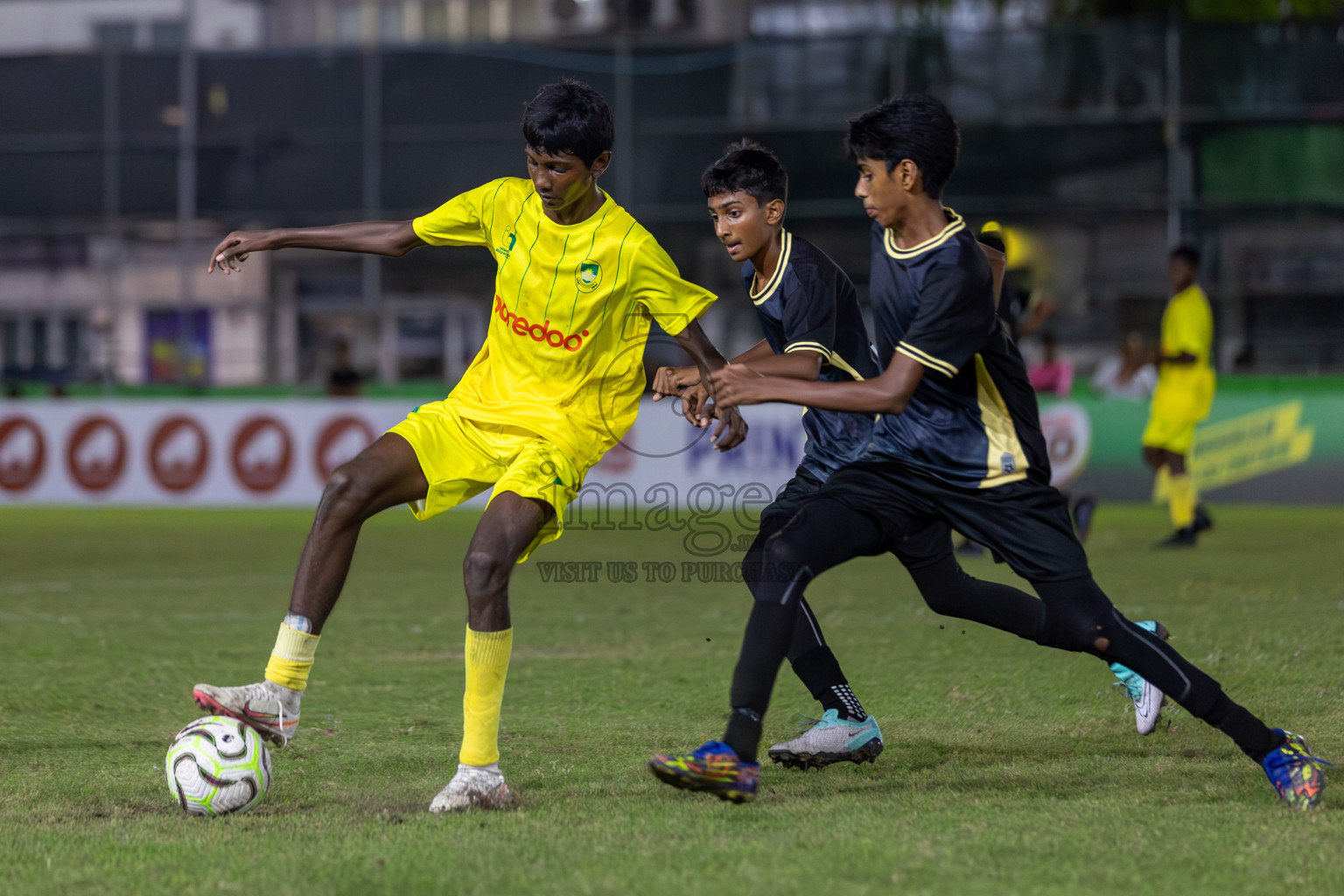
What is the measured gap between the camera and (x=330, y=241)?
4.53 meters

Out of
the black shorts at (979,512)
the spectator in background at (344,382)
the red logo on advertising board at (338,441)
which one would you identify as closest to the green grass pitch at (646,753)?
the black shorts at (979,512)

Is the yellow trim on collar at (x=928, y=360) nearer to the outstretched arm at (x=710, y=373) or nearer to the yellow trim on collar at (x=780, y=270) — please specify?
the outstretched arm at (x=710, y=373)

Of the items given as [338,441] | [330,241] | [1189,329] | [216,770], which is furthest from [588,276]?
[338,441]

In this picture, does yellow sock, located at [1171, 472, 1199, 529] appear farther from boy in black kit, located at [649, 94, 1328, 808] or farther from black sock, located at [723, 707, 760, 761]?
black sock, located at [723, 707, 760, 761]

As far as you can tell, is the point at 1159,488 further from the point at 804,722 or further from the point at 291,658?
the point at 291,658

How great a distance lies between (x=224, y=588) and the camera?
953 centimetres

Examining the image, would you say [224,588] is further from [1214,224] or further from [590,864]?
[1214,224]

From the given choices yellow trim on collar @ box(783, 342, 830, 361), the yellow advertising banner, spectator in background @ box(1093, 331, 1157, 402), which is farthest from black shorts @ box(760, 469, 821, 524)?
the yellow advertising banner

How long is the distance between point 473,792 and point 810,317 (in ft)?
5.26

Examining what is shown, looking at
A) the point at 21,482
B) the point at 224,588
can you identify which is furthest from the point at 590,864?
the point at 21,482

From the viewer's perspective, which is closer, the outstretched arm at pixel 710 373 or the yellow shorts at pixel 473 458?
the outstretched arm at pixel 710 373

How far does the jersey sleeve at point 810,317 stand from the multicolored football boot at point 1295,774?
5.24ft

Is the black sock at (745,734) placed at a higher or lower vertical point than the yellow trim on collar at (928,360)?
lower

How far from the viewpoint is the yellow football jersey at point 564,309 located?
438 cm
